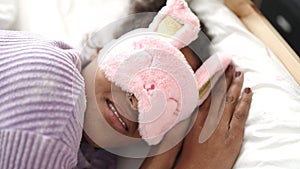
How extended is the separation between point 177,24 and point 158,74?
0.40ft

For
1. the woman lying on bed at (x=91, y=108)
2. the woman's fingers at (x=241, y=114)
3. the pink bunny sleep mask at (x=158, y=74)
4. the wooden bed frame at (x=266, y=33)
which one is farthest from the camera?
the wooden bed frame at (x=266, y=33)

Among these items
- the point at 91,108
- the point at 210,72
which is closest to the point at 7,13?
the point at 91,108

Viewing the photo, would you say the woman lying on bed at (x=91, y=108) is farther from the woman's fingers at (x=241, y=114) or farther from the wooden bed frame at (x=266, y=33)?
the wooden bed frame at (x=266, y=33)

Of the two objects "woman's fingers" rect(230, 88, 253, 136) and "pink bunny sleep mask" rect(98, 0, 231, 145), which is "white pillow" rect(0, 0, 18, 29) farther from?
"woman's fingers" rect(230, 88, 253, 136)

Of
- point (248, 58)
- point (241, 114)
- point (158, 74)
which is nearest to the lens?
point (158, 74)

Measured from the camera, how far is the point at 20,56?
705 mm

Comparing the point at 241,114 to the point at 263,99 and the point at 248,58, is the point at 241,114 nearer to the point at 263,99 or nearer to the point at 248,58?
the point at 263,99

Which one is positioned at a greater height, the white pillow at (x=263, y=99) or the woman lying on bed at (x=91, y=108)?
the woman lying on bed at (x=91, y=108)

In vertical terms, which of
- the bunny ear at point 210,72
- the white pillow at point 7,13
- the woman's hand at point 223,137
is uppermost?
the white pillow at point 7,13

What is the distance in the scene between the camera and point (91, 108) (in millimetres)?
821

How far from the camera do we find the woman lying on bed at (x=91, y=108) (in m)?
0.67

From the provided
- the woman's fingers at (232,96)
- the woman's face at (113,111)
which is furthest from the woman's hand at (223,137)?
the woman's face at (113,111)

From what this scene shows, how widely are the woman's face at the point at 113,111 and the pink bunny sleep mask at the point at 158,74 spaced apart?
2 cm

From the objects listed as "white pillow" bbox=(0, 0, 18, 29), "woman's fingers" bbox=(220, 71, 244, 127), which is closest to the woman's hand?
"woman's fingers" bbox=(220, 71, 244, 127)
